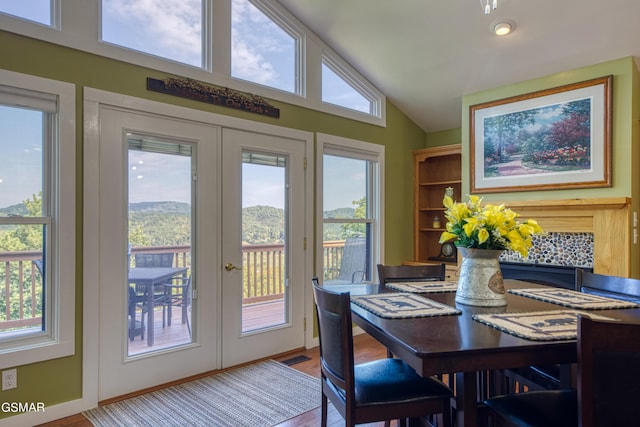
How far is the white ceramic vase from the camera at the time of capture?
180 cm

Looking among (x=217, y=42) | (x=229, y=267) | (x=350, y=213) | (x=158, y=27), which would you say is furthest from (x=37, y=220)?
(x=350, y=213)

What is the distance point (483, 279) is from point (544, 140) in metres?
2.39

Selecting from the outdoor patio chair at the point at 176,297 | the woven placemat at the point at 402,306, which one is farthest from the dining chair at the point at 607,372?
the outdoor patio chair at the point at 176,297

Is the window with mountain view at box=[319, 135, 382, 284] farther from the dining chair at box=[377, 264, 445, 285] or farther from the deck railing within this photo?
the dining chair at box=[377, 264, 445, 285]

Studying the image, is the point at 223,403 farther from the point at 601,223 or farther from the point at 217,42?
the point at 601,223

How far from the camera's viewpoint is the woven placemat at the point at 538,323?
134 centimetres

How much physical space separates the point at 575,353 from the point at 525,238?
61 cm

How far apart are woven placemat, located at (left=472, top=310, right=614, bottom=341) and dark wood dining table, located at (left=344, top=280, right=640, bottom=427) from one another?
0.09 feet

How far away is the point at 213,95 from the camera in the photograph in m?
3.18

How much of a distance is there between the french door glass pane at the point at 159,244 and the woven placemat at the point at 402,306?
5.47 ft

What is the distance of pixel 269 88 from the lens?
3.54m

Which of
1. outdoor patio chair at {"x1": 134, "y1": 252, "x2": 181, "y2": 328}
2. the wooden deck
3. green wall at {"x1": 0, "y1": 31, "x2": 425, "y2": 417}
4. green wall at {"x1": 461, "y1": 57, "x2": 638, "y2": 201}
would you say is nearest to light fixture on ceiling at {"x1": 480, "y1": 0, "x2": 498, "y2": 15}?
green wall at {"x1": 461, "y1": 57, "x2": 638, "y2": 201}

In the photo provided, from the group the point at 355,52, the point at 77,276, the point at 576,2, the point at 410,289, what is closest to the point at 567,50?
the point at 576,2

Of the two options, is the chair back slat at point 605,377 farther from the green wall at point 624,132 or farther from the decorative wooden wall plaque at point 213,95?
the decorative wooden wall plaque at point 213,95
